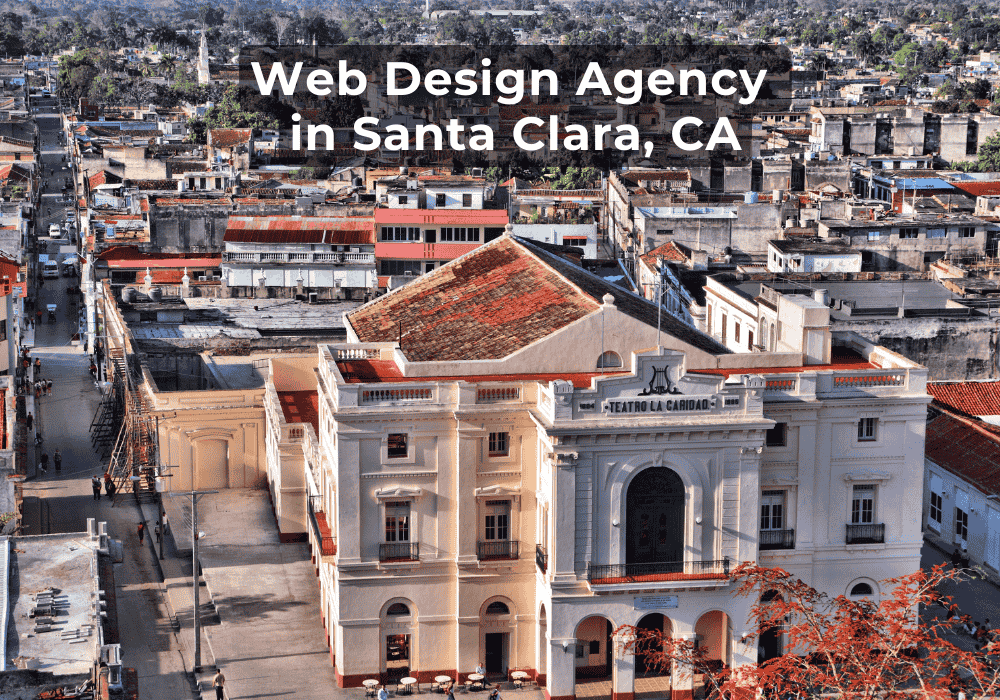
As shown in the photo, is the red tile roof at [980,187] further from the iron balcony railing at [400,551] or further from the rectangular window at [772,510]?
the iron balcony railing at [400,551]

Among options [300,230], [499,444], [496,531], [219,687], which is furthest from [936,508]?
[300,230]

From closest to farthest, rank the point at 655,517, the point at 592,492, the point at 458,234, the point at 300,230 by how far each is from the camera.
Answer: the point at 592,492
the point at 655,517
the point at 458,234
the point at 300,230

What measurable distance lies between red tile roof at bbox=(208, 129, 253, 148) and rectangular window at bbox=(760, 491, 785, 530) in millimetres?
108722

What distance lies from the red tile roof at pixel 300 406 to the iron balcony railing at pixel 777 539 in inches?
744

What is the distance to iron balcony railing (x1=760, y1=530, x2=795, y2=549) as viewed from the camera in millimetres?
47750

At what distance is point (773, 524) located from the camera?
158 feet

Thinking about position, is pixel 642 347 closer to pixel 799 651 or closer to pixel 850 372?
pixel 850 372

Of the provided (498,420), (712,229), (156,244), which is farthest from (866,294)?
(156,244)

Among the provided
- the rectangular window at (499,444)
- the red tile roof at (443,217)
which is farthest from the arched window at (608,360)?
the red tile roof at (443,217)

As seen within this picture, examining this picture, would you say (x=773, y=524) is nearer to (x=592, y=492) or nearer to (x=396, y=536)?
(x=592, y=492)

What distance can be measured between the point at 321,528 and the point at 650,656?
37.0 feet

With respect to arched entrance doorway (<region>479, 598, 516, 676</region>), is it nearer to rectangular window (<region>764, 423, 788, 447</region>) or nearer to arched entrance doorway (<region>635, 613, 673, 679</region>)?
arched entrance doorway (<region>635, 613, 673, 679</region>)

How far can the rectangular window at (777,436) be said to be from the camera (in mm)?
47594

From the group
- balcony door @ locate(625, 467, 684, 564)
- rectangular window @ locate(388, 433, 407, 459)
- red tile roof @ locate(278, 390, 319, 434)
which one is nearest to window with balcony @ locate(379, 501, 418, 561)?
rectangular window @ locate(388, 433, 407, 459)
